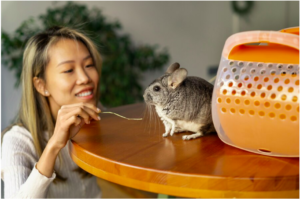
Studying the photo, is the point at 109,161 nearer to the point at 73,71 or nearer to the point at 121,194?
the point at 73,71

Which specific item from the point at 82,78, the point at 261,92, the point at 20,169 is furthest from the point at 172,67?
the point at 20,169

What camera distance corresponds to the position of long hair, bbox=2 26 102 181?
133 cm

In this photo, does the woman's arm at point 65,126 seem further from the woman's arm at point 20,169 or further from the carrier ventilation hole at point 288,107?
the carrier ventilation hole at point 288,107

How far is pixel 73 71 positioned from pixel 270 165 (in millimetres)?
836

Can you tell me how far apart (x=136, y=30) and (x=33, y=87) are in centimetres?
228

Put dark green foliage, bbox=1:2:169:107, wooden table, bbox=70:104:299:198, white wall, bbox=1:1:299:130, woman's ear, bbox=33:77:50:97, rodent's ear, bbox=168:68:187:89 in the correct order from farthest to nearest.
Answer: white wall, bbox=1:1:299:130 → dark green foliage, bbox=1:2:169:107 → woman's ear, bbox=33:77:50:97 → rodent's ear, bbox=168:68:187:89 → wooden table, bbox=70:104:299:198

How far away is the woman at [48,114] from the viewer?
105 cm

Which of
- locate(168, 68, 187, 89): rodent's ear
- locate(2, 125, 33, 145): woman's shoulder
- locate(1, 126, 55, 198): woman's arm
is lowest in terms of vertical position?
locate(1, 126, 55, 198): woman's arm

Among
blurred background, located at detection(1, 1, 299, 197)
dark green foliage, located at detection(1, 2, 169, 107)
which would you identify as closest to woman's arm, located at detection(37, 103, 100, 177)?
blurred background, located at detection(1, 1, 299, 197)

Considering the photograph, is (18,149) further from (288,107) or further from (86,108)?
(288,107)

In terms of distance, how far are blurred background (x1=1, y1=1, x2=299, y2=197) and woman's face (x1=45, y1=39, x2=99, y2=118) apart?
0.91 metres

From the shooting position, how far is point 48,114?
1.40 metres

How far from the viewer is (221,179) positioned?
0.63 metres

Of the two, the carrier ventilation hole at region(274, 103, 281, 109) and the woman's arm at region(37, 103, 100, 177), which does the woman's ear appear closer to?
the woman's arm at region(37, 103, 100, 177)
